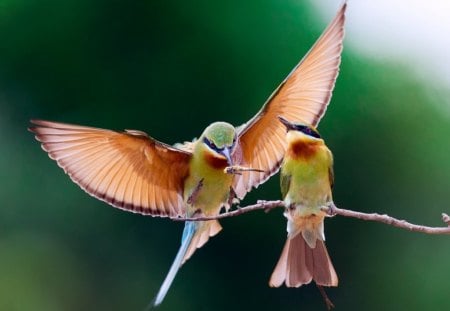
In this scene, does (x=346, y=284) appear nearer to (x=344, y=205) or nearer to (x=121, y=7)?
(x=344, y=205)

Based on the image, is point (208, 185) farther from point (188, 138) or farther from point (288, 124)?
point (188, 138)

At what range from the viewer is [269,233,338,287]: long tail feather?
116 centimetres

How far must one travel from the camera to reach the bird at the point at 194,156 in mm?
1137

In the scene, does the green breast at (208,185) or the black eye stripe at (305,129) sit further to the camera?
the green breast at (208,185)

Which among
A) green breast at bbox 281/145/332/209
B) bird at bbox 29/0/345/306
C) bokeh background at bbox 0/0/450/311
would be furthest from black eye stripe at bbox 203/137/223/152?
bokeh background at bbox 0/0/450/311

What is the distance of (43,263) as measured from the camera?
3.67m

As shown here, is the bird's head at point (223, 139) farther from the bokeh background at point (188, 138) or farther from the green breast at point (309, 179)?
the bokeh background at point (188, 138)

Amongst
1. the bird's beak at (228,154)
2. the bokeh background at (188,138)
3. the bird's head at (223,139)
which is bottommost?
the bokeh background at (188,138)

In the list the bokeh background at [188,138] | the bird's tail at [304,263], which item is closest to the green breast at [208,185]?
the bird's tail at [304,263]

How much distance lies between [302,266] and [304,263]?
0.4 inches

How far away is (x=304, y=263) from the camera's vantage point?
123cm

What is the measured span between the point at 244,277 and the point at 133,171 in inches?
91.1

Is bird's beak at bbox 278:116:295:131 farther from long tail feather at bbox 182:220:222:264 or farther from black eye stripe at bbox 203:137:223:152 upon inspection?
long tail feather at bbox 182:220:222:264

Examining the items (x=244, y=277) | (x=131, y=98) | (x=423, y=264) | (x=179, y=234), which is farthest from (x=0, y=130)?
(x=423, y=264)
